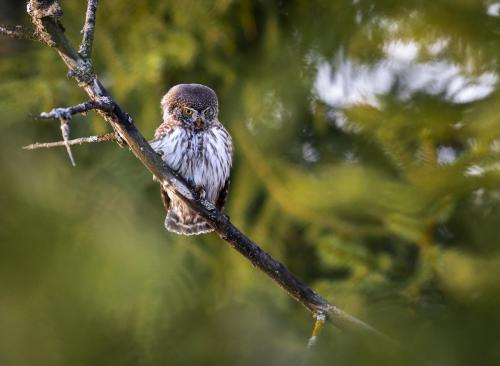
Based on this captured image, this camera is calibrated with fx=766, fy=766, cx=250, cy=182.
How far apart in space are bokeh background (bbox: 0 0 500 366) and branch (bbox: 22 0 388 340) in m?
0.36

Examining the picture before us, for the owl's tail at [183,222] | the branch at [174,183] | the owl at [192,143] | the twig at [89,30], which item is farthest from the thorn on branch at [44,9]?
the owl's tail at [183,222]

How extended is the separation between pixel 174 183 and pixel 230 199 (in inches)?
80.8

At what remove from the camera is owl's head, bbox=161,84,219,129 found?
3703 mm

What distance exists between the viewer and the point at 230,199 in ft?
14.8

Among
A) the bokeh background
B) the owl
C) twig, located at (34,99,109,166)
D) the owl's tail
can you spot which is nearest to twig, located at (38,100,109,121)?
twig, located at (34,99,109,166)

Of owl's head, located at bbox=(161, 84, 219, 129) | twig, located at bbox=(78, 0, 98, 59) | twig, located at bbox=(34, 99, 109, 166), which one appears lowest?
twig, located at bbox=(34, 99, 109, 166)

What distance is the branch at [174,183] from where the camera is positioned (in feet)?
6.98

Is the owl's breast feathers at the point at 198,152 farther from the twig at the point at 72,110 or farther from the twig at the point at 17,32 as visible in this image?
the twig at the point at 17,32

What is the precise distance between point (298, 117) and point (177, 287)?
1.17 m

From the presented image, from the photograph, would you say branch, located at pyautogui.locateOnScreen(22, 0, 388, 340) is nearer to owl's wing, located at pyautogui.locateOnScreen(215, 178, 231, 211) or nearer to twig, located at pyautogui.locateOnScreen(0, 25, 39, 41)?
twig, located at pyautogui.locateOnScreen(0, 25, 39, 41)

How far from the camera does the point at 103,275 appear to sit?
434cm

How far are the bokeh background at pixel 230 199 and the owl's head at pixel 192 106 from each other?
282 mm

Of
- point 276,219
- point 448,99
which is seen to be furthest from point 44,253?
point 448,99

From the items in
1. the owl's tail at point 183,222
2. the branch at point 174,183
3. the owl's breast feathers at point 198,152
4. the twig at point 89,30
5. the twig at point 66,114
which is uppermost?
the owl's breast feathers at point 198,152
